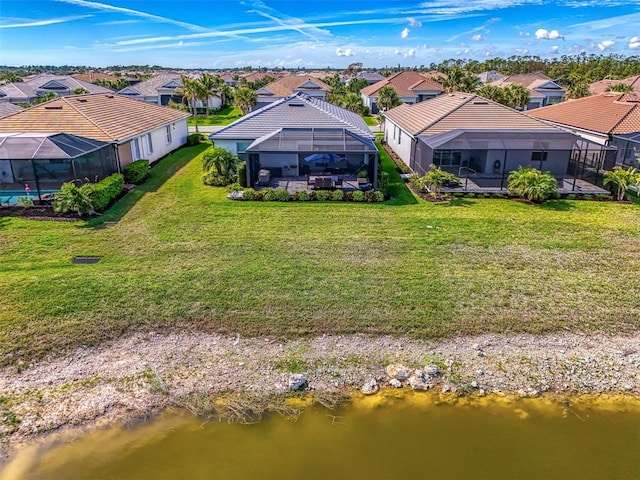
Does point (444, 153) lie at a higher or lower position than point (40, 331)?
higher

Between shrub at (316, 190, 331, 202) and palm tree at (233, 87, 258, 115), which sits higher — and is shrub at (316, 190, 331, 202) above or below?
below

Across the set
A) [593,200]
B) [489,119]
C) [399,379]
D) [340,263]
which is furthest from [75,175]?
[593,200]

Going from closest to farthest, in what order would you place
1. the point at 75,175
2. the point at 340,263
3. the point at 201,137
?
the point at 340,263 → the point at 75,175 → the point at 201,137

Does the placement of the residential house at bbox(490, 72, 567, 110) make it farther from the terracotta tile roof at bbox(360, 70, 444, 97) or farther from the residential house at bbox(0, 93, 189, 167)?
the residential house at bbox(0, 93, 189, 167)

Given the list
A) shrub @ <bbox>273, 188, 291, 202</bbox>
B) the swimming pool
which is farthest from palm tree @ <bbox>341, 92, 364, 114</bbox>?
the swimming pool

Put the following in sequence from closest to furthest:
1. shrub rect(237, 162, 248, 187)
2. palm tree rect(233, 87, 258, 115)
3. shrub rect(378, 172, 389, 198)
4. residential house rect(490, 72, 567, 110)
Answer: shrub rect(378, 172, 389, 198) < shrub rect(237, 162, 248, 187) < palm tree rect(233, 87, 258, 115) < residential house rect(490, 72, 567, 110)

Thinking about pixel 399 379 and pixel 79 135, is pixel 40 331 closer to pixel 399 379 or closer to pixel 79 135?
pixel 399 379

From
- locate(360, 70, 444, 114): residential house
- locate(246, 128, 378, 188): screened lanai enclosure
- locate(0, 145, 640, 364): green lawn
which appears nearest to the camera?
locate(0, 145, 640, 364): green lawn
